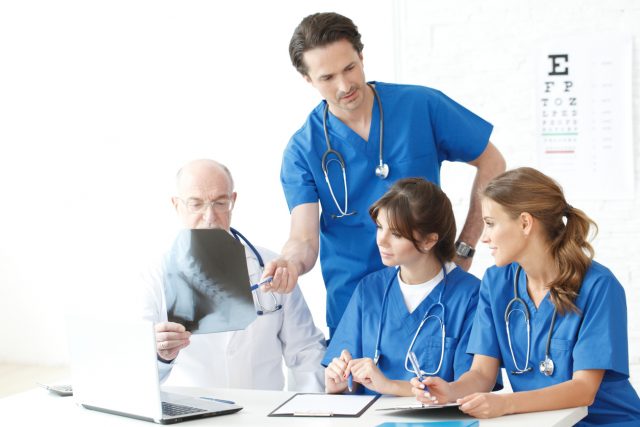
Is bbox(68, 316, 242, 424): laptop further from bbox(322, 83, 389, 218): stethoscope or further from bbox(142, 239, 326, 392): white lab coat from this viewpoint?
bbox(322, 83, 389, 218): stethoscope

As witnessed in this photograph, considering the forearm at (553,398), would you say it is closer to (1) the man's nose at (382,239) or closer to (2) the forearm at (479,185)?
(1) the man's nose at (382,239)

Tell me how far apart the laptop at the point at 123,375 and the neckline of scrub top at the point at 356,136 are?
83 centimetres

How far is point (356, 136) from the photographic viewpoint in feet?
8.16

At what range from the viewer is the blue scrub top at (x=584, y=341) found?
187 cm

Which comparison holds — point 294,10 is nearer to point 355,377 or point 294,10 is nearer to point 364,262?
point 364,262

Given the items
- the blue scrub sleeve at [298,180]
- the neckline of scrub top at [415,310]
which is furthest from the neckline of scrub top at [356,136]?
the neckline of scrub top at [415,310]

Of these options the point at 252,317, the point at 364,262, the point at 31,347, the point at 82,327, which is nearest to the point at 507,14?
the point at 364,262

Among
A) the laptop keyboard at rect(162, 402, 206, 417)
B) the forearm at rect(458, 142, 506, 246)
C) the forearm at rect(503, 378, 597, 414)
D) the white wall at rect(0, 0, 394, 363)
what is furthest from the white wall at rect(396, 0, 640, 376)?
the laptop keyboard at rect(162, 402, 206, 417)

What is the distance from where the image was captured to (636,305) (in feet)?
11.8

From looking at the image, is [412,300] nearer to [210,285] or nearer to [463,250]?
[463,250]

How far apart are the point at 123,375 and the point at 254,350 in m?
0.69

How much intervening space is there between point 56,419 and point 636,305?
7.94ft

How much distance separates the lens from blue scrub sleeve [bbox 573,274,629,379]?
73.1 inches

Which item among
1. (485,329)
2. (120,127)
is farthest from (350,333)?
(120,127)
